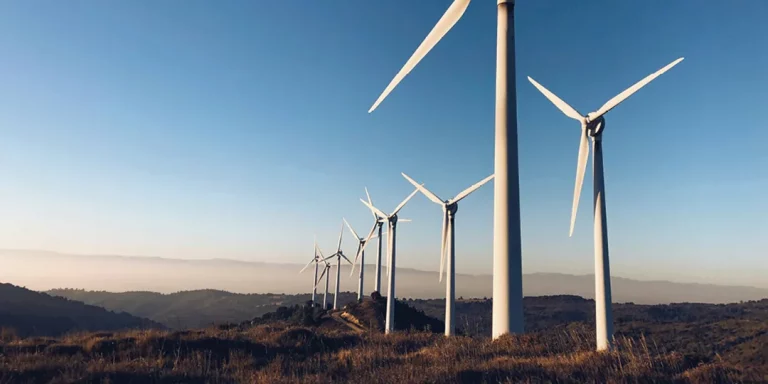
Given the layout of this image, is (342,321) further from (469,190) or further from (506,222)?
(506,222)

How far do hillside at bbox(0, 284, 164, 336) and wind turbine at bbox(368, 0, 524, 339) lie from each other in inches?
5407

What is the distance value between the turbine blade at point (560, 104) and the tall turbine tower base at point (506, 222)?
7776mm

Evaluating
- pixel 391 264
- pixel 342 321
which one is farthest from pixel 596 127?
pixel 342 321

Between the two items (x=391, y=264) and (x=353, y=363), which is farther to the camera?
(x=391, y=264)

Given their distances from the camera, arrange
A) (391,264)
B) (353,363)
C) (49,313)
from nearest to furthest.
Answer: (353,363), (391,264), (49,313)

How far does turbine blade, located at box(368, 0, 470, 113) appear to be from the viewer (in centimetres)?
2878

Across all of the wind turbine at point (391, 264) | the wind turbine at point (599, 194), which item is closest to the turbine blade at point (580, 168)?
the wind turbine at point (599, 194)


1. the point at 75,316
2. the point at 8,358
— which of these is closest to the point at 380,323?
the point at 8,358

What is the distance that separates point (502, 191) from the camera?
24688mm

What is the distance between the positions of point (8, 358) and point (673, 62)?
35700mm

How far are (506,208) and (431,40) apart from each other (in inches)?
435

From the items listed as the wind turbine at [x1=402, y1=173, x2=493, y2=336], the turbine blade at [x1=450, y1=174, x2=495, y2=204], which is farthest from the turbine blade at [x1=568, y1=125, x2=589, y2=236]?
the wind turbine at [x1=402, y1=173, x2=493, y2=336]

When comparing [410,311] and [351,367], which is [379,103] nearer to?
[351,367]

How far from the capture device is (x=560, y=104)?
33.8 metres
